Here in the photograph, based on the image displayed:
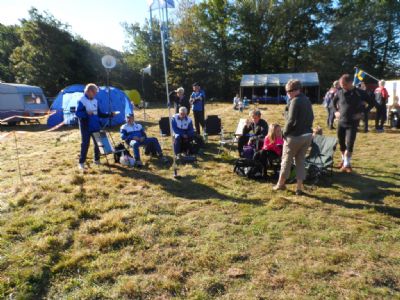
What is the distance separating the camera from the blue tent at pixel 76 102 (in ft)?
43.9

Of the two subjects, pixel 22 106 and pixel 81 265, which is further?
pixel 22 106

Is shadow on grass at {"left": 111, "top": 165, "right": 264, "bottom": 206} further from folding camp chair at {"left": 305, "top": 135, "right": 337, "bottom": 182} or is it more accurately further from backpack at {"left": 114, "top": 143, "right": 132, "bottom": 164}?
folding camp chair at {"left": 305, "top": 135, "right": 337, "bottom": 182}

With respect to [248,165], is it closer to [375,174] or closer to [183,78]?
[375,174]

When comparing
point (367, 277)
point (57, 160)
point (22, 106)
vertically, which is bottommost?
point (367, 277)

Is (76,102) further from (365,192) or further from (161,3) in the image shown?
(365,192)

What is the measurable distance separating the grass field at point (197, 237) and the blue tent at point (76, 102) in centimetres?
762

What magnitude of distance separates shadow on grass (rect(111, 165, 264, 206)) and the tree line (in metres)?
29.9

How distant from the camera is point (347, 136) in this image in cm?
592

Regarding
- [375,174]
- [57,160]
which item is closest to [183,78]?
[57,160]

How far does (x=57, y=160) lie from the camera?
7727mm

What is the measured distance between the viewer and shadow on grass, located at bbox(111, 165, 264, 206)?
4.88m

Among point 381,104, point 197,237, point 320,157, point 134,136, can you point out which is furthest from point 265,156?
point 381,104

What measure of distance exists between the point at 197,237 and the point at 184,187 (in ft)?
6.09

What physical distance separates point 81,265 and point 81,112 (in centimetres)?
394
